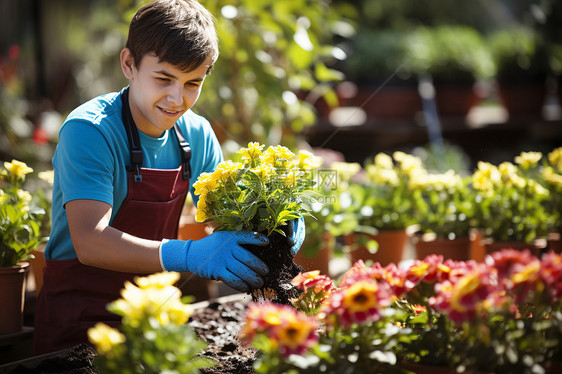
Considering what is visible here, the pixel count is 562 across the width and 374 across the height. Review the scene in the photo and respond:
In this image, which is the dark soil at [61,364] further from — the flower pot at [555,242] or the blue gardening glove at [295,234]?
the flower pot at [555,242]

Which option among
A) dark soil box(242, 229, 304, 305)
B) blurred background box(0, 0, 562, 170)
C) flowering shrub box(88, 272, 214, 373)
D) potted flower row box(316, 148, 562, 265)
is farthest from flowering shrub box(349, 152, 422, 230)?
flowering shrub box(88, 272, 214, 373)

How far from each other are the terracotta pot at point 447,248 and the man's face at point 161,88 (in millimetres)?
1110

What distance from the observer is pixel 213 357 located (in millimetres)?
1337

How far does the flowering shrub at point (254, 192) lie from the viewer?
122 centimetres

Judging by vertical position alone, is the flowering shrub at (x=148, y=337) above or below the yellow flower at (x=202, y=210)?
below

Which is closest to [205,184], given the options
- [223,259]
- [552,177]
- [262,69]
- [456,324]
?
[223,259]

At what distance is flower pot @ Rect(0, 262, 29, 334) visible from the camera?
150cm

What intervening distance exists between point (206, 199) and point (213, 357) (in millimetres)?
369

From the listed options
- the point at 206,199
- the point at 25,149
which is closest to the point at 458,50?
the point at 25,149

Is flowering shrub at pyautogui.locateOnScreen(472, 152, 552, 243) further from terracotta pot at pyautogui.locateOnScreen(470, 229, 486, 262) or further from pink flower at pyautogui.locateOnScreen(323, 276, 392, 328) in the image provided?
pink flower at pyautogui.locateOnScreen(323, 276, 392, 328)

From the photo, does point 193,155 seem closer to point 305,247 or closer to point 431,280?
point 305,247

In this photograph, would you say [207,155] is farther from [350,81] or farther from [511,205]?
[350,81]

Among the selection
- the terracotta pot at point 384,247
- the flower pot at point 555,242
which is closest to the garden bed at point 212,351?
the terracotta pot at point 384,247

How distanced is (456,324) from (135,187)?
85cm
